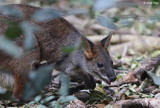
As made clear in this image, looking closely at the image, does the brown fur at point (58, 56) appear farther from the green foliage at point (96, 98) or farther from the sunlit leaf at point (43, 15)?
the sunlit leaf at point (43, 15)

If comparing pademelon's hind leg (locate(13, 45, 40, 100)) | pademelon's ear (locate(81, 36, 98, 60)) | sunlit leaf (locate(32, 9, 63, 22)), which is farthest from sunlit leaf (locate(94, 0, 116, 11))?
pademelon's ear (locate(81, 36, 98, 60))

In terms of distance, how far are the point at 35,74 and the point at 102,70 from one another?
10.4 ft

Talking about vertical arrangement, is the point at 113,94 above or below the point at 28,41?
below

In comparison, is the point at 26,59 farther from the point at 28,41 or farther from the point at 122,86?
the point at 28,41

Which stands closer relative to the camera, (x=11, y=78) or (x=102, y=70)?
(x=11, y=78)

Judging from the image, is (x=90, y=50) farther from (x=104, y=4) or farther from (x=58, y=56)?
(x=104, y=4)

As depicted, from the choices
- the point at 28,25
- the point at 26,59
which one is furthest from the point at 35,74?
the point at 26,59

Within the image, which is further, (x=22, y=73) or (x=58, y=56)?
(x=58, y=56)

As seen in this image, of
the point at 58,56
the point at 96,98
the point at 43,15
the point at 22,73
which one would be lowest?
the point at 96,98

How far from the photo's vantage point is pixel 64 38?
570 cm

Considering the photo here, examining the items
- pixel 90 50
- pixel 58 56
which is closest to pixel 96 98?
pixel 90 50

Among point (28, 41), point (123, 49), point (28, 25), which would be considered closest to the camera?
point (28, 25)

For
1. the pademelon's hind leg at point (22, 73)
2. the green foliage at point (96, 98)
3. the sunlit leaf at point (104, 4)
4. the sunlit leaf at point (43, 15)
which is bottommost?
the green foliage at point (96, 98)

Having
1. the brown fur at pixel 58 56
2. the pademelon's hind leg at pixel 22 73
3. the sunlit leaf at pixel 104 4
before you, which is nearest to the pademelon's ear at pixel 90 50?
the brown fur at pixel 58 56
